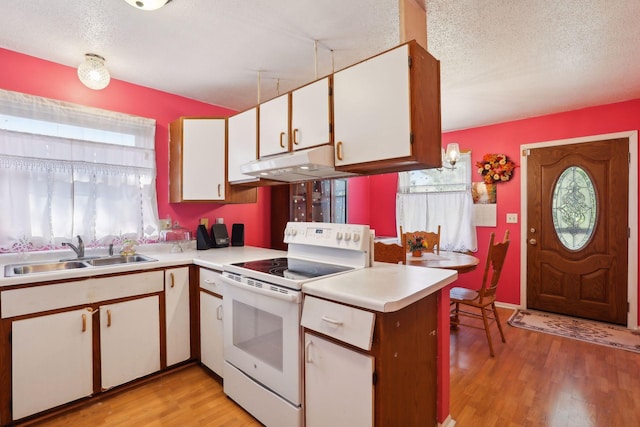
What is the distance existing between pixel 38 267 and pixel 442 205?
4249mm

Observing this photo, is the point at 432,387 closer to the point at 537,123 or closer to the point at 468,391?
the point at 468,391

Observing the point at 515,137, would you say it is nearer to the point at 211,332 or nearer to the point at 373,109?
the point at 373,109

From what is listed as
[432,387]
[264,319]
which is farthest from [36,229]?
[432,387]

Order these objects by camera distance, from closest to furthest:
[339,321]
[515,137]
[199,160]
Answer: [339,321]
[199,160]
[515,137]

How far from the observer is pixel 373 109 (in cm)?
177

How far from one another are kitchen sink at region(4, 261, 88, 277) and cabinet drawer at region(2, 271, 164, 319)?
22 centimetres

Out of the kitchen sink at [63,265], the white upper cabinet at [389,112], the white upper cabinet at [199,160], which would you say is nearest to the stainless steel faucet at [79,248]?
the kitchen sink at [63,265]

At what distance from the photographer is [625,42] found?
205cm

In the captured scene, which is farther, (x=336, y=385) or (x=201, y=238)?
(x=201, y=238)

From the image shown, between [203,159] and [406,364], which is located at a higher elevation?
[203,159]

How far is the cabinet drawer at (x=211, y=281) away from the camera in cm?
213

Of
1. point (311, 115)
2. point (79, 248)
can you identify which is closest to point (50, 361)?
point (79, 248)

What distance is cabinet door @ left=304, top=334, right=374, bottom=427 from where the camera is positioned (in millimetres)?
1256

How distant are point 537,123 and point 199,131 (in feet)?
12.4
